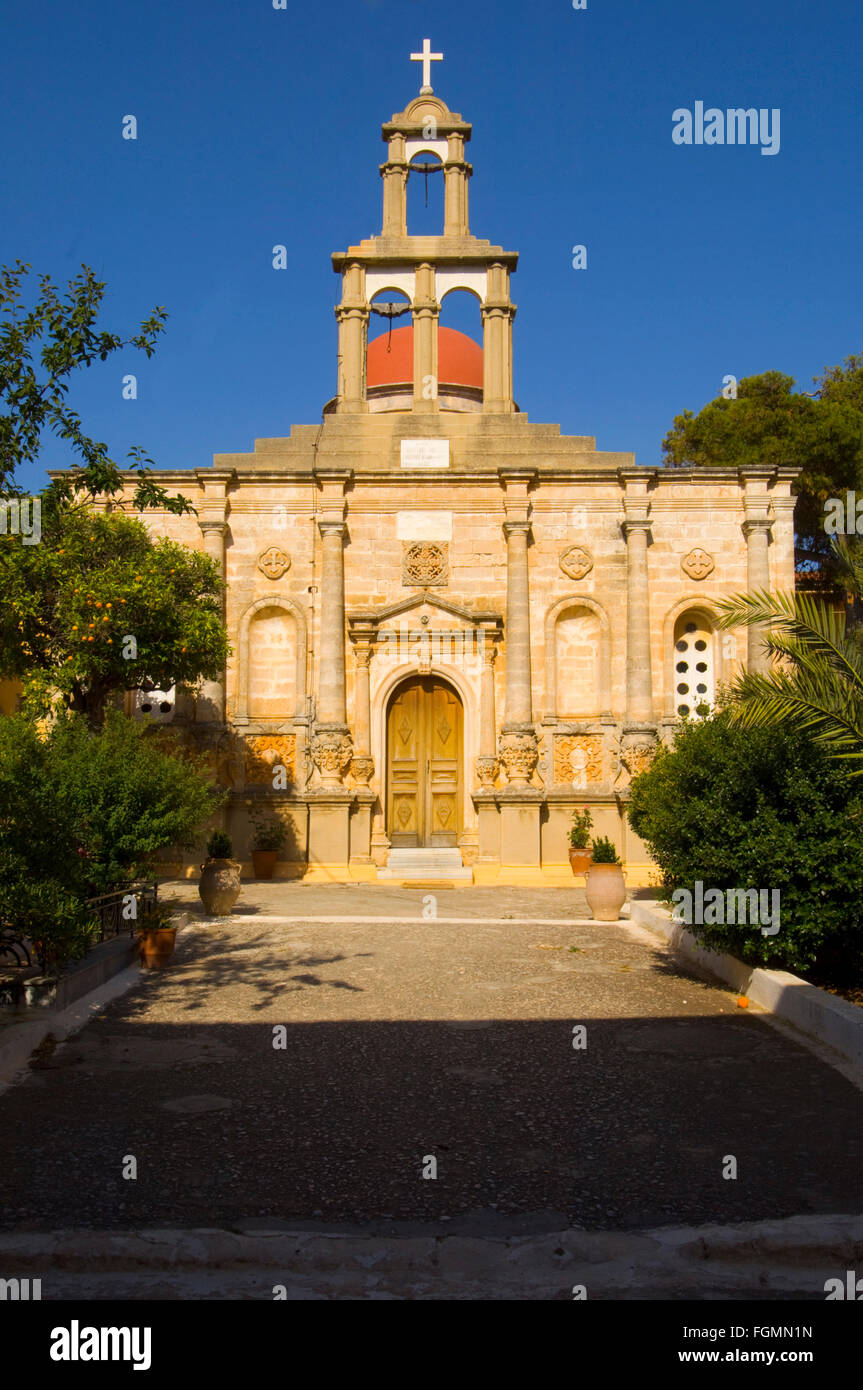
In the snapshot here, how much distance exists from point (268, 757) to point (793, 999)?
14.6 m

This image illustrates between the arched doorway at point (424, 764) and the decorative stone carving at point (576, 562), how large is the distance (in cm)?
344

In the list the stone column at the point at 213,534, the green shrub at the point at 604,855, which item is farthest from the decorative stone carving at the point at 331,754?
the green shrub at the point at 604,855

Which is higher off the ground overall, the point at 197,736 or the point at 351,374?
the point at 351,374

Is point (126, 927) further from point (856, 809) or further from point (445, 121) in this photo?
point (445, 121)

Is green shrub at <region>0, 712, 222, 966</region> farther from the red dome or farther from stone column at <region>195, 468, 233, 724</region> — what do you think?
the red dome

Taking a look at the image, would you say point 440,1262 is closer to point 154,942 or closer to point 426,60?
point 154,942

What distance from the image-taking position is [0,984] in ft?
29.1

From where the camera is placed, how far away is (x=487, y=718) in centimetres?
2191

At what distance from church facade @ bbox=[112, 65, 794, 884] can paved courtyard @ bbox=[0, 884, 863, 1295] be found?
34.1ft

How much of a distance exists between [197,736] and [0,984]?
499 inches

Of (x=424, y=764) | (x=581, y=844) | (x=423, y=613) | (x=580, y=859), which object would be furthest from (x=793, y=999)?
(x=423, y=613)

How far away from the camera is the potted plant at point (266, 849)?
20.9 m
